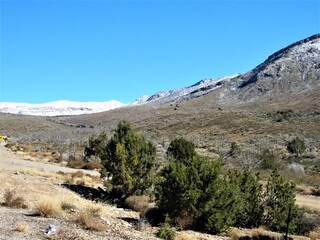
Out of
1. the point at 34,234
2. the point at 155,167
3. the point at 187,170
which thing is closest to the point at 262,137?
the point at 155,167

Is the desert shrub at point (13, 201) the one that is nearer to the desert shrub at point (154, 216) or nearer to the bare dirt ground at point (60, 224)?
the bare dirt ground at point (60, 224)

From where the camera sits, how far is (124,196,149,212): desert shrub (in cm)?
1838

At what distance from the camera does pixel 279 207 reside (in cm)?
1702

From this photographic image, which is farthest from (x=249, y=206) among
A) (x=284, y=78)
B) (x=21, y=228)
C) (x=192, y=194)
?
(x=284, y=78)

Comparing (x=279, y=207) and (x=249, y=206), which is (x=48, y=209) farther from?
(x=279, y=207)

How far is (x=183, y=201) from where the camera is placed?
50.0ft

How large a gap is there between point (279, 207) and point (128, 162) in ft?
22.7

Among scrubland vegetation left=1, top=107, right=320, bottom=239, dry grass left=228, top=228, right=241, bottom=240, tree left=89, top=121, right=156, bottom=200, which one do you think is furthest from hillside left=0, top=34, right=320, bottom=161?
dry grass left=228, top=228, right=241, bottom=240

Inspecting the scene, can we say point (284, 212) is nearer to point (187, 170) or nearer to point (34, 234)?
point (187, 170)

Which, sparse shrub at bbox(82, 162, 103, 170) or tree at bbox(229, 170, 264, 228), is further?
sparse shrub at bbox(82, 162, 103, 170)

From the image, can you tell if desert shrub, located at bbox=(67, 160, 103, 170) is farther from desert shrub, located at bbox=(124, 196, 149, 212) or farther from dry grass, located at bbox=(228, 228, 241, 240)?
dry grass, located at bbox=(228, 228, 241, 240)

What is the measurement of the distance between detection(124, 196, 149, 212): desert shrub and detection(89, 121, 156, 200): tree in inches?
30.8

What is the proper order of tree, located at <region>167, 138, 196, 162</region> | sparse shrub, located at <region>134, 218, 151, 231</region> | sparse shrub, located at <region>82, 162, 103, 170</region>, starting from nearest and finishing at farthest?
1. sparse shrub, located at <region>134, 218, 151, 231</region>
2. tree, located at <region>167, 138, 196, 162</region>
3. sparse shrub, located at <region>82, 162, 103, 170</region>

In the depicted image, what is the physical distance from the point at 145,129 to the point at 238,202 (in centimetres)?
8928
